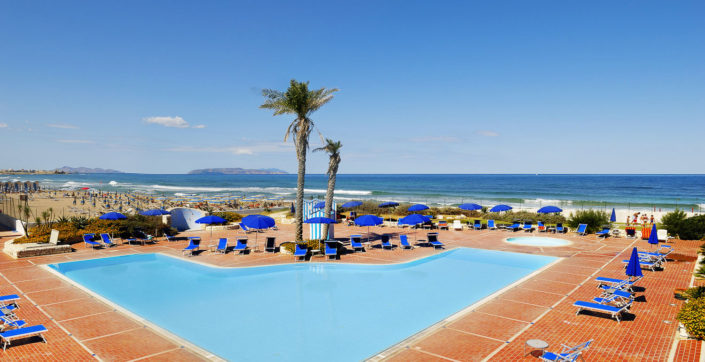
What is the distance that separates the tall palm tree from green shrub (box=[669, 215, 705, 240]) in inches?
821

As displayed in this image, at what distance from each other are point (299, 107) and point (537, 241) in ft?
50.9

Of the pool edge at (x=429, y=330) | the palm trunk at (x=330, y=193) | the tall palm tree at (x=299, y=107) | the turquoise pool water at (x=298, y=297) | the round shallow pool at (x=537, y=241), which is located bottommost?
the turquoise pool water at (x=298, y=297)

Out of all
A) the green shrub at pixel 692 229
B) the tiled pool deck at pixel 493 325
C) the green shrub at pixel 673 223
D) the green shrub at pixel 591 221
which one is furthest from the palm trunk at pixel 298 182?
the green shrub at pixel 692 229

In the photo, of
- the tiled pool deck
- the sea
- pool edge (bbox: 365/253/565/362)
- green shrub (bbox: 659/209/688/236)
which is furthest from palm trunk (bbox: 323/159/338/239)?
green shrub (bbox: 659/209/688/236)

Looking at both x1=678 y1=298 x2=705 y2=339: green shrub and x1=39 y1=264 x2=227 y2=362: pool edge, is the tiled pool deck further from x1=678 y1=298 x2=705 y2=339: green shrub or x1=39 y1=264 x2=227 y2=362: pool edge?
x1=678 y1=298 x2=705 y2=339: green shrub

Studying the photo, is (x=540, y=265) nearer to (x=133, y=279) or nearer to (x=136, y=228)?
(x=133, y=279)

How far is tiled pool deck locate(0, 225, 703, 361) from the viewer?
7.67m

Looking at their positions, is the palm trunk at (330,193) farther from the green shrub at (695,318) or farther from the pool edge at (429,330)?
the green shrub at (695,318)

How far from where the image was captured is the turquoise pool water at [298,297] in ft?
29.3

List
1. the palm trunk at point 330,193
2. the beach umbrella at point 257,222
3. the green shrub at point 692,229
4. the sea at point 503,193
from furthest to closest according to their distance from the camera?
the sea at point 503,193 → the green shrub at point 692,229 → the palm trunk at point 330,193 → the beach umbrella at point 257,222

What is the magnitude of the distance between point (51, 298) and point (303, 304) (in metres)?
7.32

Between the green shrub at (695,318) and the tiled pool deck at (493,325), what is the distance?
31 centimetres

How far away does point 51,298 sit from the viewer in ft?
36.6

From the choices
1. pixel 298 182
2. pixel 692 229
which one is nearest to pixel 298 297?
pixel 298 182
